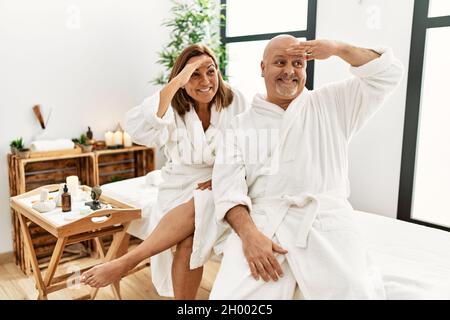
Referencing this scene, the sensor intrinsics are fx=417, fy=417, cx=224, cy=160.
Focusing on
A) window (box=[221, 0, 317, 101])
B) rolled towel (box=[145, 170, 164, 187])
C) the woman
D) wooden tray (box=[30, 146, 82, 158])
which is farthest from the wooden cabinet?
the woman

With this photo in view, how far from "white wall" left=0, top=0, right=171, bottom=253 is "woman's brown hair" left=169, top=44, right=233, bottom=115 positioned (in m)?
1.48

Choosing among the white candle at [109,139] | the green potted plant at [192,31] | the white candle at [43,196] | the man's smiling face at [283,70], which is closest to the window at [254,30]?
the green potted plant at [192,31]

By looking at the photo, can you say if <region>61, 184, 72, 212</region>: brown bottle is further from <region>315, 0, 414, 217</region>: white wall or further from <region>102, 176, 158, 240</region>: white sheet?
<region>315, 0, 414, 217</region>: white wall

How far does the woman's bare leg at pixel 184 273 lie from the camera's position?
165cm

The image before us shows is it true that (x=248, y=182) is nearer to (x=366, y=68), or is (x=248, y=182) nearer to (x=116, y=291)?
(x=366, y=68)

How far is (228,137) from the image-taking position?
5.23 feet

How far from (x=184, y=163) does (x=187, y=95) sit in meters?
0.31

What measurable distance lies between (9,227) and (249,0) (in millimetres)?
2537

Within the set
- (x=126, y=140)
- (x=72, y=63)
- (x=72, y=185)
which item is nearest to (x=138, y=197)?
(x=72, y=185)

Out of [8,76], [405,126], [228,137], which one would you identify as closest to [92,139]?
[8,76]

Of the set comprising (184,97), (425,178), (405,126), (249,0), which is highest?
(249,0)

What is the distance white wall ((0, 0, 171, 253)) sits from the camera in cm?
282

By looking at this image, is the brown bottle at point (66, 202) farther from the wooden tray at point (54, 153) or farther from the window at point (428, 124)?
the window at point (428, 124)

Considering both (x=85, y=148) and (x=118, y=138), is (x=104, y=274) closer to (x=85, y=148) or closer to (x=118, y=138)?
(x=85, y=148)
